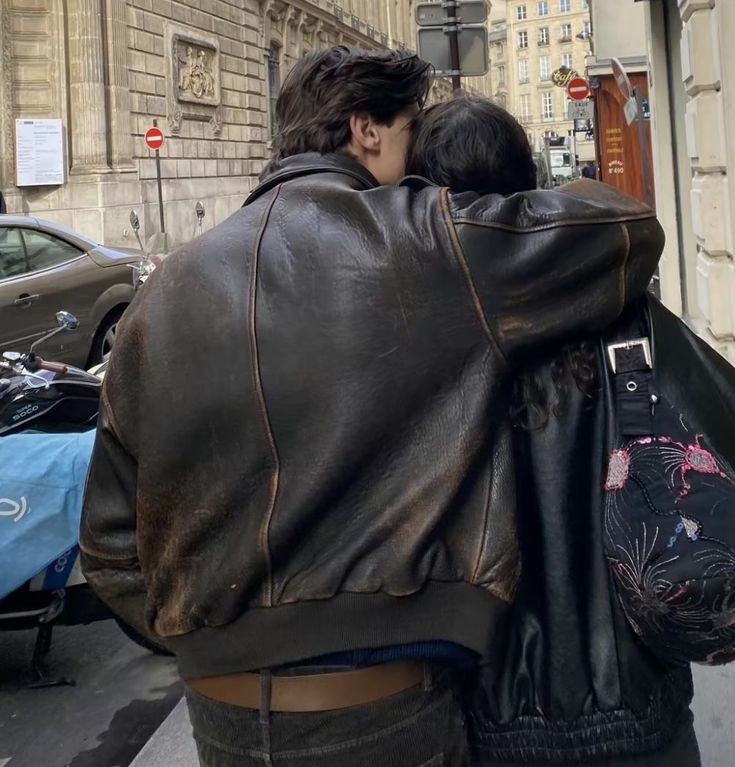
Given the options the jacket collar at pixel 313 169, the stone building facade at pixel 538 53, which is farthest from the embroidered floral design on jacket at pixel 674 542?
the stone building facade at pixel 538 53

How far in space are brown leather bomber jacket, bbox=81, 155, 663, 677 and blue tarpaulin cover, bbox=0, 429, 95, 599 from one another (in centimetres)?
242

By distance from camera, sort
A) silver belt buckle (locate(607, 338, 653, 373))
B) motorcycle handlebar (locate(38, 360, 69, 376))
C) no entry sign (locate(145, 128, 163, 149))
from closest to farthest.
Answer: silver belt buckle (locate(607, 338, 653, 373)) < motorcycle handlebar (locate(38, 360, 69, 376)) < no entry sign (locate(145, 128, 163, 149))

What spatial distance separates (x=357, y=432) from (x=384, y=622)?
0.83 feet

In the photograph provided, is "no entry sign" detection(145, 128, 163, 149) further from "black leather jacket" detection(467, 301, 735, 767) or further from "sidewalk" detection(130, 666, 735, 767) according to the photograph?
"black leather jacket" detection(467, 301, 735, 767)

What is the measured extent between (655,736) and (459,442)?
0.52m

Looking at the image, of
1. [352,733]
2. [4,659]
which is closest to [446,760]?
[352,733]

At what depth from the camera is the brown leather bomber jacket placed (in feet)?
4.66

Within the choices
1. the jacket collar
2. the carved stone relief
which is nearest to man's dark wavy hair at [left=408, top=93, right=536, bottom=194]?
the jacket collar

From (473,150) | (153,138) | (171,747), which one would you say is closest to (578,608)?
(473,150)

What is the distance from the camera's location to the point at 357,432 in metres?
1.42

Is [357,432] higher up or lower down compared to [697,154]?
lower down

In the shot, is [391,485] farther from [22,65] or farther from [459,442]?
[22,65]

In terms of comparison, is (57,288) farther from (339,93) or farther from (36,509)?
(339,93)

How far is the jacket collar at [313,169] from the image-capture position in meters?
1.57
